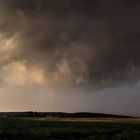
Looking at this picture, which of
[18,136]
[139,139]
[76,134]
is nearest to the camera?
[139,139]

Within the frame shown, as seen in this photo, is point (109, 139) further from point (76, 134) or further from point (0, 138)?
point (0, 138)

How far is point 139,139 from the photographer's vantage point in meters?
66.9

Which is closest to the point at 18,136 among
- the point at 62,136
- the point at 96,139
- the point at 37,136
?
the point at 37,136

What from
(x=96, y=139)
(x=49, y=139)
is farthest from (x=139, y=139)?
(x=49, y=139)

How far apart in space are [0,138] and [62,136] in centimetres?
1326

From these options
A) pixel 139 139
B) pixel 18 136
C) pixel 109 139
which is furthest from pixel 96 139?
pixel 18 136

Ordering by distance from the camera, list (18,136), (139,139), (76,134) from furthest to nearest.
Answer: (76,134)
(18,136)
(139,139)

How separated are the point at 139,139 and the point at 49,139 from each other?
1593 centimetres

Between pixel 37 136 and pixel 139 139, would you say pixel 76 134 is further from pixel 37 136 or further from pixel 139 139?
pixel 139 139

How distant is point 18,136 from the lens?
72.2m

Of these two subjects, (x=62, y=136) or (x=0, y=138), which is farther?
(x=62, y=136)

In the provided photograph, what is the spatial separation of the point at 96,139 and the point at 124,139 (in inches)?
198

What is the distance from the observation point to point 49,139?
70.8m

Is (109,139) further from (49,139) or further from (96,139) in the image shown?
(49,139)
